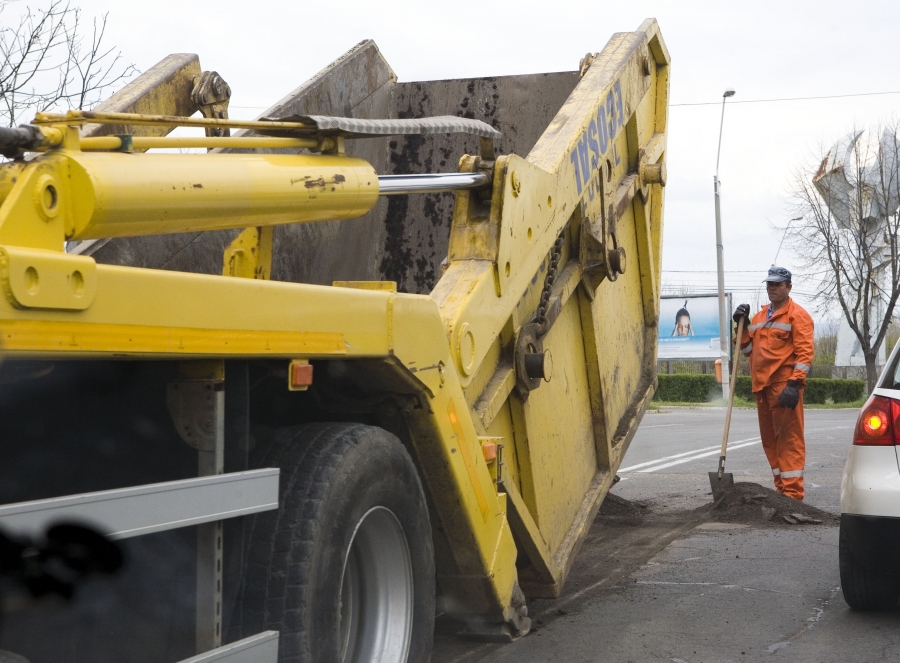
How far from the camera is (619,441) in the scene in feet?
17.0

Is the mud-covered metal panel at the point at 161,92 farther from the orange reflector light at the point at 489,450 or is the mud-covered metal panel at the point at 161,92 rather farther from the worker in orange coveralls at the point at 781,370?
the worker in orange coveralls at the point at 781,370

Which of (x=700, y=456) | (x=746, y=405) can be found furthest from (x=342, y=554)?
(x=746, y=405)

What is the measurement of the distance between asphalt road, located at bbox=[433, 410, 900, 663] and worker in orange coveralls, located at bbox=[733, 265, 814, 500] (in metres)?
0.44

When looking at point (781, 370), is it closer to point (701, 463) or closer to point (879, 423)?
point (879, 423)

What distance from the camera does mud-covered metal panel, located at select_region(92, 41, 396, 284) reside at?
4102 mm

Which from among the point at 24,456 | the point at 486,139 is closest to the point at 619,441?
the point at 486,139

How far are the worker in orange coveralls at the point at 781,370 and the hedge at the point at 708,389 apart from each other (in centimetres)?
2784

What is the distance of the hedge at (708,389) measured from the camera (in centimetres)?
3588

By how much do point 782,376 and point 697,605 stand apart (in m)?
3.69

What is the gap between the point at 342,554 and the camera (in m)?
2.52

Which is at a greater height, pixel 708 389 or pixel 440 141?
pixel 440 141

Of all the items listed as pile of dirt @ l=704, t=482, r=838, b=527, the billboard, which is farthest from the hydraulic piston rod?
the billboard

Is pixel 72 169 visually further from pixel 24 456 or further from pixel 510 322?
pixel 510 322

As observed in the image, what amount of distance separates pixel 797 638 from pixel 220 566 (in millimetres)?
2611
